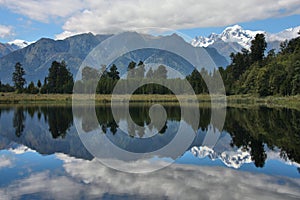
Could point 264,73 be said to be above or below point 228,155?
above

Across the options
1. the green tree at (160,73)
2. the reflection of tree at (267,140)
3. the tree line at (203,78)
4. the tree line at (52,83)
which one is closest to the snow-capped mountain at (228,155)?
the reflection of tree at (267,140)

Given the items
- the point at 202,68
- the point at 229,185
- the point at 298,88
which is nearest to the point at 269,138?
the point at 229,185

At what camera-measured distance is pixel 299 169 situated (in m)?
12.5

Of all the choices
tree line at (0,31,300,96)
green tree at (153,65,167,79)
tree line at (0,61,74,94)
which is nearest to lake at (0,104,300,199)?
Answer: tree line at (0,31,300,96)

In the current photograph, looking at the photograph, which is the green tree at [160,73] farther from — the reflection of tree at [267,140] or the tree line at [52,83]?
the reflection of tree at [267,140]

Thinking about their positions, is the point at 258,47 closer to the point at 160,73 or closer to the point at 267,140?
the point at 160,73

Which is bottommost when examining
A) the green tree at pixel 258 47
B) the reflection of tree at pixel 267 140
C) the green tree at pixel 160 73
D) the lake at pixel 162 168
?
the lake at pixel 162 168

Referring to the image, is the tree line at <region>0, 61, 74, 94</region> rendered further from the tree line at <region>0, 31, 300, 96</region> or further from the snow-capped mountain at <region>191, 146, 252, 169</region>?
the snow-capped mountain at <region>191, 146, 252, 169</region>

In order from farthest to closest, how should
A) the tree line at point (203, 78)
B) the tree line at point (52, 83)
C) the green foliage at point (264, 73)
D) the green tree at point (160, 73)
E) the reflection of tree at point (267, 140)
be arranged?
the green tree at point (160, 73), the tree line at point (52, 83), the tree line at point (203, 78), the green foliage at point (264, 73), the reflection of tree at point (267, 140)

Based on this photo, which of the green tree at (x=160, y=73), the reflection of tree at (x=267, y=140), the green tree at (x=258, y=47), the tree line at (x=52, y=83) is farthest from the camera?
the green tree at (x=160, y=73)

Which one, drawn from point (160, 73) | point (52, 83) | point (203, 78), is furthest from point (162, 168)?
point (52, 83)

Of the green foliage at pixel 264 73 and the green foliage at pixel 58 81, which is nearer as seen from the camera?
the green foliage at pixel 264 73

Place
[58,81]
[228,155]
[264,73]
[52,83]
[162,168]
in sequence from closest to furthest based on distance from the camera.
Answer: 1. [162,168]
2. [228,155]
3. [264,73]
4. [58,81]
5. [52,83]

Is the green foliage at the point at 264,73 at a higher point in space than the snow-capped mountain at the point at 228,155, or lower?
higher
